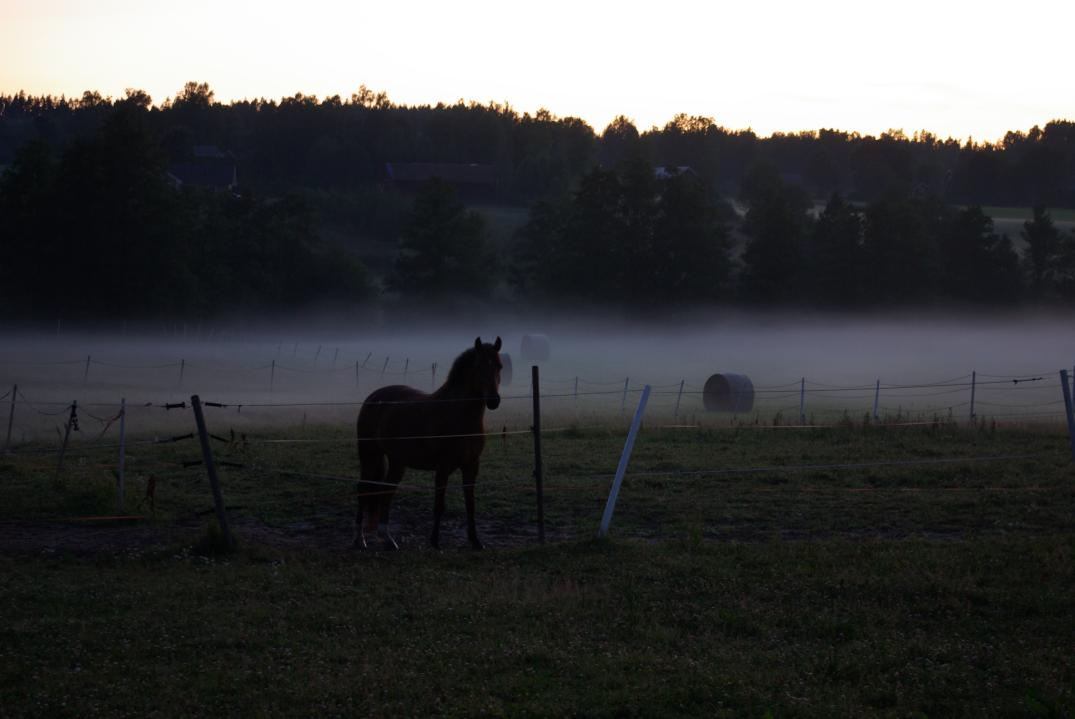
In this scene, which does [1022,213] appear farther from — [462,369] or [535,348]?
[462,369]

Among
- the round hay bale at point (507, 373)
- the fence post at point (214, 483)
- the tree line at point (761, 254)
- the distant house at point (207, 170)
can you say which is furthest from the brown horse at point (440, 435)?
the distant house at point (207, 170)

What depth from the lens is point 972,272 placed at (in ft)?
209

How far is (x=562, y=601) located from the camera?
8344 millimetres

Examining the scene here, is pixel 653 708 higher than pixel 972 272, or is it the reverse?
pixel 972 272

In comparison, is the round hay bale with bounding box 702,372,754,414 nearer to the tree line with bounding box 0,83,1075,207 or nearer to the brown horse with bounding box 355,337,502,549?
the brown horse with bounding box 355,337,502,549

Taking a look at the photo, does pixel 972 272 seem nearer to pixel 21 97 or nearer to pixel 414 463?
pixel 414 463

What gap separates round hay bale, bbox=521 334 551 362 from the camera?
160ft

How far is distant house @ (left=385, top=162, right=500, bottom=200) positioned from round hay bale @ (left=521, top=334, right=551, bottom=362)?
231 feet

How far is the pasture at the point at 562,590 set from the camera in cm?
614

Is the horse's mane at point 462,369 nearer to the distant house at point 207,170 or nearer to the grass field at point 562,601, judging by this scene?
the grass field at point 562,601

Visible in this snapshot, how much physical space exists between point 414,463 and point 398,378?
2832cm

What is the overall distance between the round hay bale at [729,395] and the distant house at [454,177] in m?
90.5

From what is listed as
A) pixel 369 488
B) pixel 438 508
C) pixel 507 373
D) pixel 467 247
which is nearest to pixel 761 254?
pixel 467 247

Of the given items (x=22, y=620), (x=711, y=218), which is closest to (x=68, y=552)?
(x=22, y=620)
